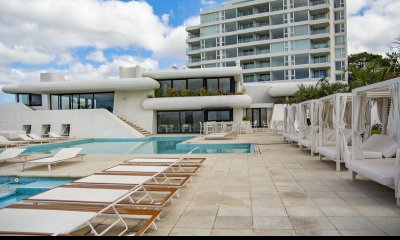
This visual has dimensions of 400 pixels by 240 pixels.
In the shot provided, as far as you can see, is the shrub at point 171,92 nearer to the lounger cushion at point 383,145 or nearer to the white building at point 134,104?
the white building at point 134,104

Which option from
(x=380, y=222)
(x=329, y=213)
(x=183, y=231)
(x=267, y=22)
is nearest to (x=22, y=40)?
(x=183, y=231)

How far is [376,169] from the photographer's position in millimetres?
6020

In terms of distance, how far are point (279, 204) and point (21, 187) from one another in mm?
6342

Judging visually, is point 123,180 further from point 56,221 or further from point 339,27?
point 339,27

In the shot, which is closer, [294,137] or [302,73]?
[294,137]

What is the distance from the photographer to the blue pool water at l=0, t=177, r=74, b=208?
723 cm

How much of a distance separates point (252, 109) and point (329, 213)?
1070 inches

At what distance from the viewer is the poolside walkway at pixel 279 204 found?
167 inches

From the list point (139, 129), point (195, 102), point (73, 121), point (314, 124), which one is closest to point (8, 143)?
point (73, 121)

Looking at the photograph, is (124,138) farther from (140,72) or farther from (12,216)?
(12,216)

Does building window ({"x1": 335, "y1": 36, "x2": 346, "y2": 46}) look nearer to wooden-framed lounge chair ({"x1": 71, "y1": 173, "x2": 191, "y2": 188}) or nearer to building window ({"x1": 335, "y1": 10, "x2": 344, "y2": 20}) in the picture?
building window ({"x1": 335, "y1": 10, "x2": 344, "y2": 20})

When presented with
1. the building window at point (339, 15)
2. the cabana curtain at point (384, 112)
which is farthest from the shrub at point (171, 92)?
the building window at point (339, 15)

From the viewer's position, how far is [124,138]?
2388 centimetres

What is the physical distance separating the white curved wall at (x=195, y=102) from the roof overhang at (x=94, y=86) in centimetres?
147
